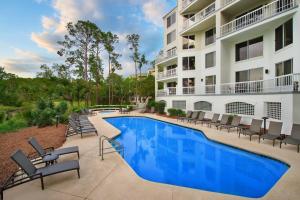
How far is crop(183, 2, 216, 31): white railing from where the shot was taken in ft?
60.2

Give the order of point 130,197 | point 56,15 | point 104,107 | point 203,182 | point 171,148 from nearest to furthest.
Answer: point 130,197 → point 203,182 → point 171,148 → point 56,15 → point 104,107

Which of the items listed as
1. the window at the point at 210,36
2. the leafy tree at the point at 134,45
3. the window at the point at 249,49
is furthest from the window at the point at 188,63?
the leafy tree at the point at 134,45

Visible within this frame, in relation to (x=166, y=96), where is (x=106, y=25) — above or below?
above

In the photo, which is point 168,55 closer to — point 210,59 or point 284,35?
point 210,59

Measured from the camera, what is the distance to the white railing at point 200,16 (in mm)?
→ 18339

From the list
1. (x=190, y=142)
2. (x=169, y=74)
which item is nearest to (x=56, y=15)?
(x=169, y=74)

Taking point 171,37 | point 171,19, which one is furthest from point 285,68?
point 171,19

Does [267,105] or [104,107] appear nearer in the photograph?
[267,105]

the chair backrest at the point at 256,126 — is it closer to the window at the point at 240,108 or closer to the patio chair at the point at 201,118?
the window at the point at 240,108

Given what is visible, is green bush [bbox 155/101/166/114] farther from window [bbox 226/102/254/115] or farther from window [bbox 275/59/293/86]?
window [bbox 275/59/293/86]

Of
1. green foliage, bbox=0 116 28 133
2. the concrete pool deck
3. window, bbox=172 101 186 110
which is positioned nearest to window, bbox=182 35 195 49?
window, bbox=172 101 186 110

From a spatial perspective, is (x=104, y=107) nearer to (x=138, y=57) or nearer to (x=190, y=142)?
(x=138, y=57)

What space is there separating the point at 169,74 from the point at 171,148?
16.4 metres

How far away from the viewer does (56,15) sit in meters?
16.5
